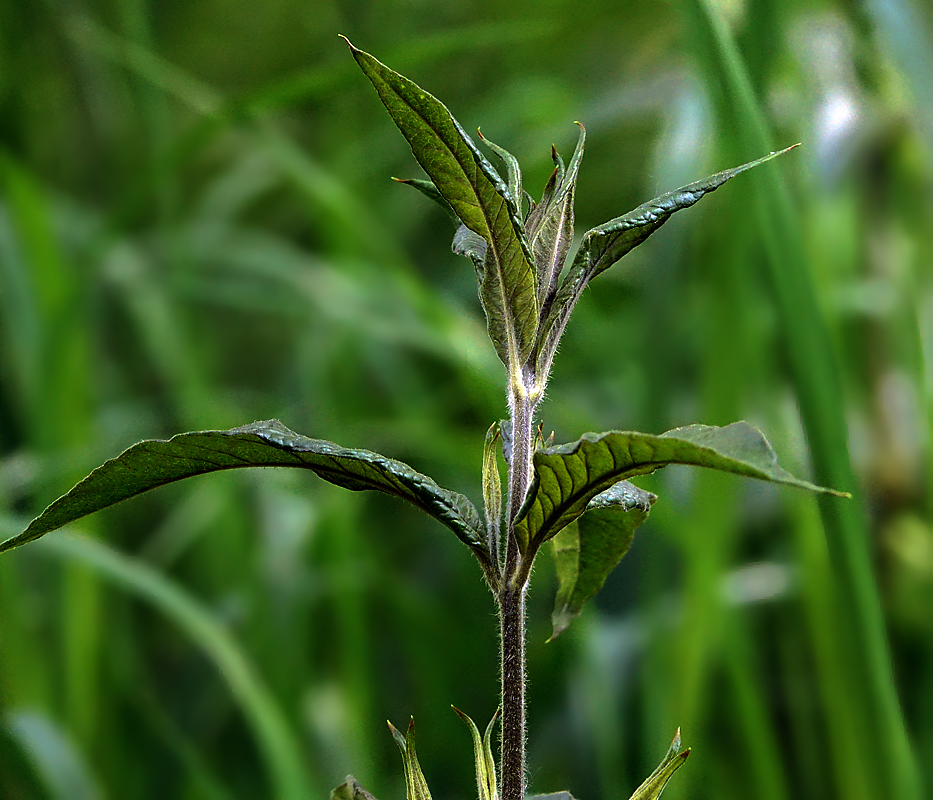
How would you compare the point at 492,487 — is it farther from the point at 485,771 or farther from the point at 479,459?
the point at 479,459

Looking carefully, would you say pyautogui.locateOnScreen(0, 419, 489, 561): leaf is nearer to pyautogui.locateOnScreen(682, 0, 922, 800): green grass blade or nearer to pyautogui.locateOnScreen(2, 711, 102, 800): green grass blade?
pyautogui.locateOnScreen(682, 0, 922, 800): green grass blade

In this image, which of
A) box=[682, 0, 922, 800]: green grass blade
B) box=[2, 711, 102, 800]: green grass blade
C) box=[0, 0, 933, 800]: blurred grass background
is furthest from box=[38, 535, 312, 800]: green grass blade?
box=[682, 0, 922, 800]: green grass blade

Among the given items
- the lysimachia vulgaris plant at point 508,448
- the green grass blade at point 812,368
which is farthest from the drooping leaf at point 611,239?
the green grass blade at point 812,368

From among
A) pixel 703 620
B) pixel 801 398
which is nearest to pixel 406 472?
pixel 801 398

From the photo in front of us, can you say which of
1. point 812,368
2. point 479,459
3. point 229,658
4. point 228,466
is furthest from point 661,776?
point 479,459

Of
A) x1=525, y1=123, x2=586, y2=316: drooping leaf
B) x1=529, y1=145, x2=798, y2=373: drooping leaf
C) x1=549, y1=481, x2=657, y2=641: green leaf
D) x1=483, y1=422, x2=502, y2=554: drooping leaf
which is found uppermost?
x1=525, y1=123, x2=586, y2=316: drooping leaf

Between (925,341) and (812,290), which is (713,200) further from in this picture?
(812,290)
